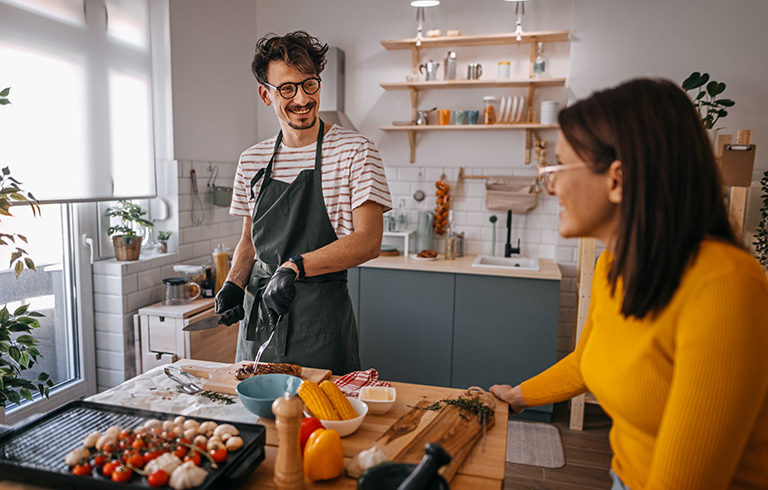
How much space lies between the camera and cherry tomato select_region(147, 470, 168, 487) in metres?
0.93

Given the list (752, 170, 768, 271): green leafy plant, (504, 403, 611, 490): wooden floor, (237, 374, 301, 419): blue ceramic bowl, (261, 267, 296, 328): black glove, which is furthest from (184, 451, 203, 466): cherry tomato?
(752, 170, 768, 271): green leafy plant

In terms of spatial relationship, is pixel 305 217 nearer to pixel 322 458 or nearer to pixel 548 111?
pixel 322 458

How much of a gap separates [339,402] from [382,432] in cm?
12

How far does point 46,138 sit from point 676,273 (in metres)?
2.70

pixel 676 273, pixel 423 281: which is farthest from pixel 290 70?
pixel 423 281

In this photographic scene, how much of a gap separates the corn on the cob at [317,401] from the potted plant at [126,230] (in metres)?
2.12

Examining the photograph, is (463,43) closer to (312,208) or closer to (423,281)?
(423,281)

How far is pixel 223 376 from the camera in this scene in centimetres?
150

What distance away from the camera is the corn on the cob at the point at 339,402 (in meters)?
1.23

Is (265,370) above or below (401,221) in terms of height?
below

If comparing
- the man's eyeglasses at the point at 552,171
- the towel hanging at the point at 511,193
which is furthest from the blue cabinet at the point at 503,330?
the man's eyeglasses at the point at 552,171

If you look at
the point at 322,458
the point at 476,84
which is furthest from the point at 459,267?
the point at 322,458

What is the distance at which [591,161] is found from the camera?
96 centimetres

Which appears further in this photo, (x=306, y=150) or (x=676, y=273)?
(x=306, y=150)
